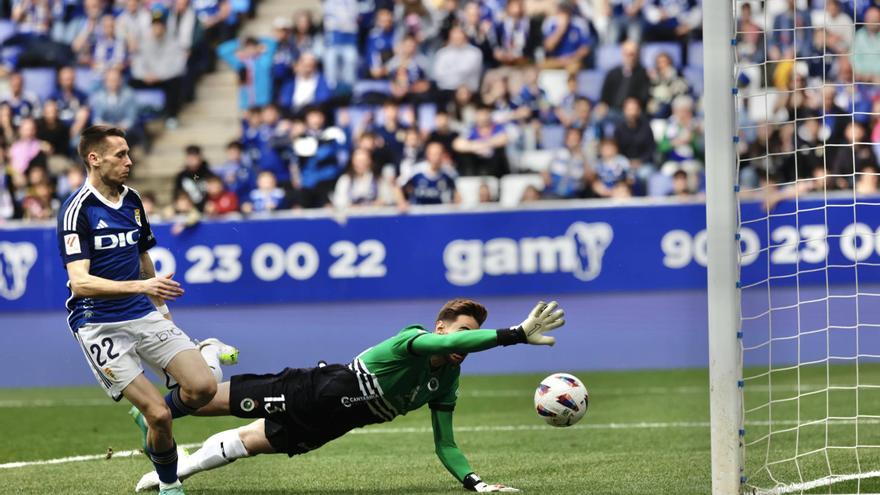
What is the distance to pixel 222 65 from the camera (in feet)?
66.3

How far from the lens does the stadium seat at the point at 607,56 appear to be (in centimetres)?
1858

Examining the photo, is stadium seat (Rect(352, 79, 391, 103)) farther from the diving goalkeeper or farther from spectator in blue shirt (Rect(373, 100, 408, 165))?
the diving goalkeeper

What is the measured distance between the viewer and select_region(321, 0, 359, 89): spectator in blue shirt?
18.8 metres

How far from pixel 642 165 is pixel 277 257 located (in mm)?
4863

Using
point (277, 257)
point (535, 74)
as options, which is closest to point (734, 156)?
point (277, 257)

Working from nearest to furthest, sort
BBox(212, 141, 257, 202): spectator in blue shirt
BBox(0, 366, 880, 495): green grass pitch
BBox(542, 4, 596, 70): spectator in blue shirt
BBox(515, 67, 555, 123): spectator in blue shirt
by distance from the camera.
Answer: BBox(0, 366, 880, 495): green grass pitch < BBox(212, 141, 257, 202): spectator in blue shirt < BBox(515, 67, 555, 123): spectator in blue shirt < BBox(542, 4, 596, 70): spectator in blue shirt

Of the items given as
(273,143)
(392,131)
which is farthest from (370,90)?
(273,143)

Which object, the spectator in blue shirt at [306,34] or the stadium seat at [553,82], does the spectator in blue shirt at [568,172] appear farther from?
the spectator in blue shirt at [306,34]

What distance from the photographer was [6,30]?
20.3m

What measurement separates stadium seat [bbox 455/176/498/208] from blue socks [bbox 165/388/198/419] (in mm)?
9662

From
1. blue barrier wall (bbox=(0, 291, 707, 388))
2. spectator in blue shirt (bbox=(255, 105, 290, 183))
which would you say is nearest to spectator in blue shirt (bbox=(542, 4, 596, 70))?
spectator in blue shirt (bbox=(255, 105, 290, 183))

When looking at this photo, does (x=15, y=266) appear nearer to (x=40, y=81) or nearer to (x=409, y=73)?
(x=40, y=81)

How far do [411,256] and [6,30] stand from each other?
8823 millimetres

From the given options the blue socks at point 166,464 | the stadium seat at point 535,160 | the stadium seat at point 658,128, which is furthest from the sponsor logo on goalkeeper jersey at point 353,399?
the stadium seat at point 658,128
